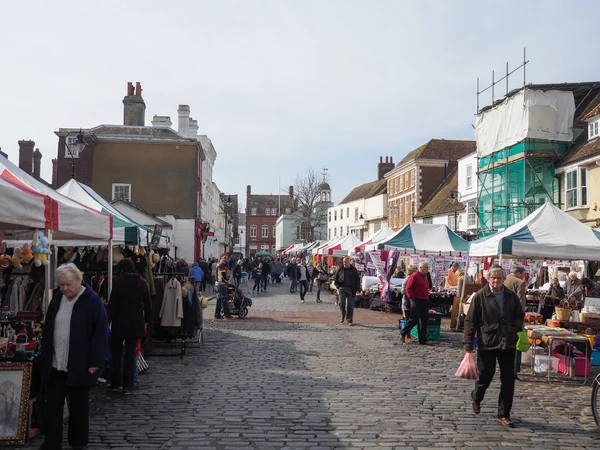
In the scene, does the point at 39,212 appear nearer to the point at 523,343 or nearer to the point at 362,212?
the point at 523,343

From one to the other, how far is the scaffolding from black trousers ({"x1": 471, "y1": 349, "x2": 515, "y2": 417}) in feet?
76.5

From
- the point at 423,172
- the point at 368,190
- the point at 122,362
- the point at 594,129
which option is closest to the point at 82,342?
the point at 122,362

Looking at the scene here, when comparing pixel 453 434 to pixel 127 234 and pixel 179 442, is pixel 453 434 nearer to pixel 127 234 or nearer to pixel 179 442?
pixel 179 442

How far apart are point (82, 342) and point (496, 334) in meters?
4.38

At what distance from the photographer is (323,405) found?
25.2 feet

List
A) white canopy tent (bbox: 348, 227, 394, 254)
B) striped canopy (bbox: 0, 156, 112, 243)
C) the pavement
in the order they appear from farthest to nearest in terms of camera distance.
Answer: white canopy tent (bbox: 348, 227, 394, 254) < striped canopy (bbox: 0, 156, 112, 243) < the pavement

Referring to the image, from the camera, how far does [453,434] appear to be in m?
6.46

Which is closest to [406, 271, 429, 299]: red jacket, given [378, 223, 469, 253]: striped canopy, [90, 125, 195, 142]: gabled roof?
[378, 223, 469, 253]: striped canopy

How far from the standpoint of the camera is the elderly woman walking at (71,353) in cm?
566

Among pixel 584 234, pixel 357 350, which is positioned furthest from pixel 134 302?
pixel 584 234

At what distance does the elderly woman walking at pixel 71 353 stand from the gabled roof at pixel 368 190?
2262 inches

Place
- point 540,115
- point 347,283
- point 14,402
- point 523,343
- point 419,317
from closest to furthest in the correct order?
point 14,402, point 523,343, point 419,317, point 347,283, point 540,115

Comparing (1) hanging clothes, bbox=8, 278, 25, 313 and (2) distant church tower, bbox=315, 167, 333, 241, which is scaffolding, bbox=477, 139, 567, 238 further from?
(2) distant church tower, bbox=315, 167, 333, 241

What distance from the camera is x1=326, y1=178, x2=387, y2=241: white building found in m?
63.3
